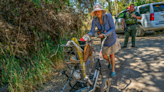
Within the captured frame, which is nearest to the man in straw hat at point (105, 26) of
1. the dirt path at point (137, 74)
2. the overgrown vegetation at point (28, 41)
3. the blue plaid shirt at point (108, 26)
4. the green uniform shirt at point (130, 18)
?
the blue plaid shirt at point (108, 26)

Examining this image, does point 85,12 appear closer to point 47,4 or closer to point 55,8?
point 55,8

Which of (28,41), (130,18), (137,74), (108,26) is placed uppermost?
(130,18)

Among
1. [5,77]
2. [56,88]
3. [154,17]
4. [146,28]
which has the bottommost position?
[56,88]

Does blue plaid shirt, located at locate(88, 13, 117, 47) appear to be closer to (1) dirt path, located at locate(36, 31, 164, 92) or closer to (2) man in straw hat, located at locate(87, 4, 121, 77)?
(2) man in straw hat, located at locate(87, 4, 121, 77)

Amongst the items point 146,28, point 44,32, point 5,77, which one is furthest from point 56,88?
point 146,28

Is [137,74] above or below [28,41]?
below

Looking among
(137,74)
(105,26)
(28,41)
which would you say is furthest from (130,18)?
(28,41)

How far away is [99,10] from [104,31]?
1.78 ft

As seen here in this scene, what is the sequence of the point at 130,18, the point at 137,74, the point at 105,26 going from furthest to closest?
the point at 130,18 < the point at 137,74 < the point at 105,26

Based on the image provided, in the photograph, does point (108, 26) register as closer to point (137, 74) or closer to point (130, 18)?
point (137, 74)

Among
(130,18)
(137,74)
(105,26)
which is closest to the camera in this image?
(105,26)

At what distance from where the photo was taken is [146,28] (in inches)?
298

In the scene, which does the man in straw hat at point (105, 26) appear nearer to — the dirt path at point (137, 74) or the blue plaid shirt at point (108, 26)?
Answer: the blue plaid shirt at point (108, 26)

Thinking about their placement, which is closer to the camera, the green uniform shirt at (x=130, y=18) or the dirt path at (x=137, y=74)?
the dirt path at (x=137, y=74)
